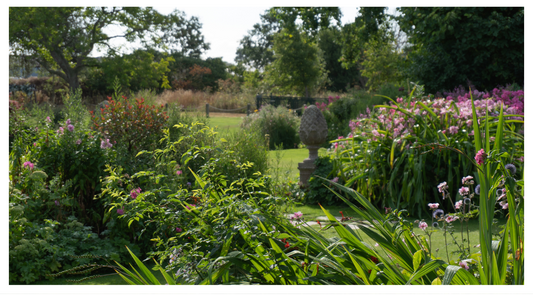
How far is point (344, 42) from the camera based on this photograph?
1298 centimetres

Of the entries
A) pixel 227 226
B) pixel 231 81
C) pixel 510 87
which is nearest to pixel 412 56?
pixel 510 87

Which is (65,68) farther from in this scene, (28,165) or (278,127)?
(28,165)

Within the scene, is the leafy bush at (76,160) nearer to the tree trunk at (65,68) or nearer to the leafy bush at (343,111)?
the leafy bush at (343,111)

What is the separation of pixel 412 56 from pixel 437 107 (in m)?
6.87

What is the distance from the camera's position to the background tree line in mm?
9664

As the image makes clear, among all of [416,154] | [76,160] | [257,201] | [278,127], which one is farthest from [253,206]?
[278,127]

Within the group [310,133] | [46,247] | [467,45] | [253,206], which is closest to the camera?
[253,206]

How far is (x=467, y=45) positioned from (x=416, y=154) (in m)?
6.54

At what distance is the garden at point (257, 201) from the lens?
196 centimetres

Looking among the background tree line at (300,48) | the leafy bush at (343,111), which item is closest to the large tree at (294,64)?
the background tree line at (300,48)

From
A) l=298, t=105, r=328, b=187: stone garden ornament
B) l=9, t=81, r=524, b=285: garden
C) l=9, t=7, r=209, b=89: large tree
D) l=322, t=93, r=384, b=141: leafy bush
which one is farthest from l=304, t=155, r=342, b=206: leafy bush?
l=9, t=7, r=209, b=89: large tree

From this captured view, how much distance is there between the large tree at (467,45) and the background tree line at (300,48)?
3 centimetres

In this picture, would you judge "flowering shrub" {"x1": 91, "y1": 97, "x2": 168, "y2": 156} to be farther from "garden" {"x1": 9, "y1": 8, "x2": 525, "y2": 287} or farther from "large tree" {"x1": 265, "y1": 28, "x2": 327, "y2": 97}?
"large tree" {"x1": 265, "y1": 28, "x2": 327, "y2": 97}

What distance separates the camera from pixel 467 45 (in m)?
9.69
